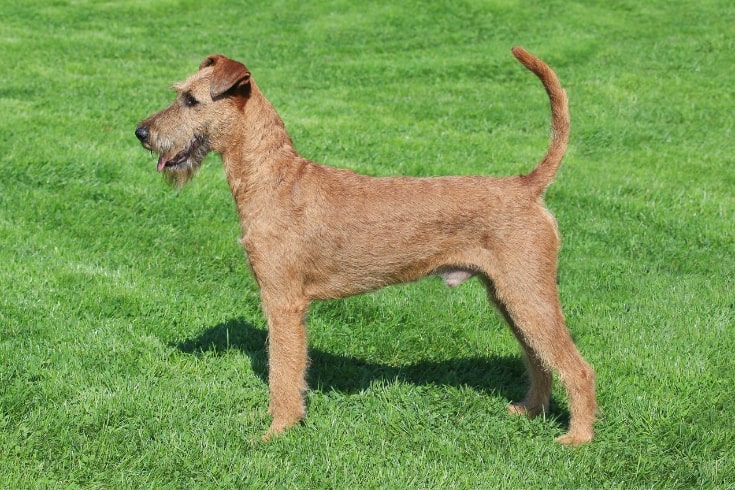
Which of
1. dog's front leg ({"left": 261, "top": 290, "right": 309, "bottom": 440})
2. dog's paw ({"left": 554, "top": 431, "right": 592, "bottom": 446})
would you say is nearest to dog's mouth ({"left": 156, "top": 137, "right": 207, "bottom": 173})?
dog's front leg ({"left": 261, "top": 290, "right": 309, "bottom": 440})

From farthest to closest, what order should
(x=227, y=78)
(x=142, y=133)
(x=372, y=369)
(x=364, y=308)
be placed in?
(x=364, y=308) → (x=372, y=369) → (x=142, y=133) → (x=227, y=78)

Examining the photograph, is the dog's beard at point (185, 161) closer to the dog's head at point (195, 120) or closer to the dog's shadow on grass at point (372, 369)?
the dog's head at point (195, 120)

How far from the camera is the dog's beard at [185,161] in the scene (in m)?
4.88

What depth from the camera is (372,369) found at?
552 cm

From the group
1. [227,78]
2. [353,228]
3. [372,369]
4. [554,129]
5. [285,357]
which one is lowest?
[372,369]

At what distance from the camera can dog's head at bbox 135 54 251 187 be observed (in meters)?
4.77

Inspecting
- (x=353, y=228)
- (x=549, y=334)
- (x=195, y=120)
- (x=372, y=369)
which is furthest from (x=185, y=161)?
(x=549, y=334)

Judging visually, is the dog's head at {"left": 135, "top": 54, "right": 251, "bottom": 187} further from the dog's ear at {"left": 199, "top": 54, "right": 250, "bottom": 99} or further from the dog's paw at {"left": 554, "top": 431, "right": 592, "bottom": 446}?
the dog's paw at {"left": 554, "top": 431, "right": 592, "bottom": 446}

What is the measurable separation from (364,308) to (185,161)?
187 cm

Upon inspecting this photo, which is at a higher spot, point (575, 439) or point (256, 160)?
point (256, 160)

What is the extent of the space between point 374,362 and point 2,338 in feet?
7.95

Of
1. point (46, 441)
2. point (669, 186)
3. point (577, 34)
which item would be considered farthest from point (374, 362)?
point (577, 34)

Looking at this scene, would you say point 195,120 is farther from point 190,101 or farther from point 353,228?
point 353,228

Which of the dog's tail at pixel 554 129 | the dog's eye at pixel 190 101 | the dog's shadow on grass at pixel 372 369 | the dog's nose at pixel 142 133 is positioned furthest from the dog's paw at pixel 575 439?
the dog's nose at pixel 142 133
